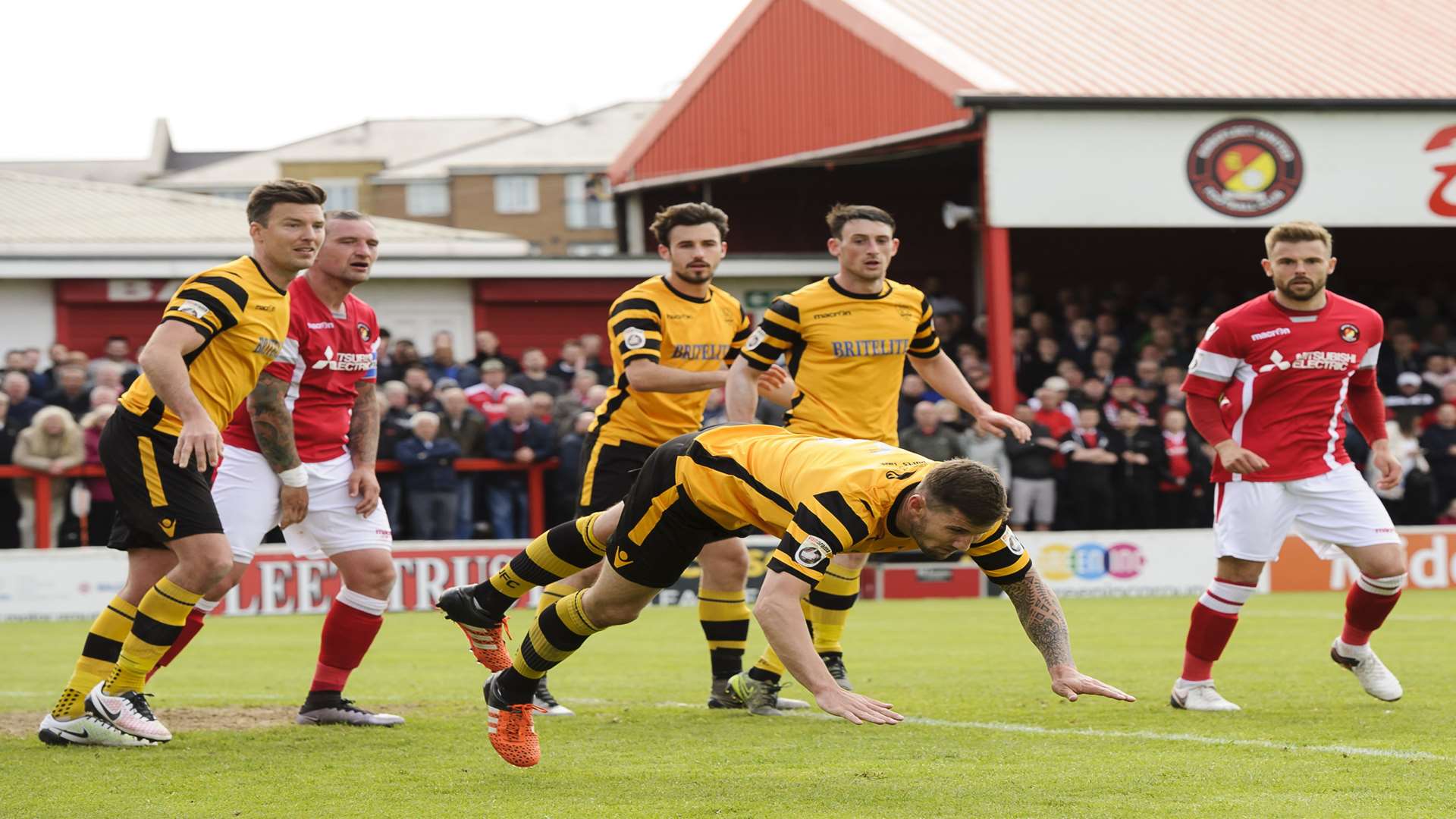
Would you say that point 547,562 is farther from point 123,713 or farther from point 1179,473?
point 1179,473

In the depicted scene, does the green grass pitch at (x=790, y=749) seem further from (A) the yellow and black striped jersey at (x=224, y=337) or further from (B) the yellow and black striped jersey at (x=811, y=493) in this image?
(A) the yellow and black striped jersey at (x=224, y=337)

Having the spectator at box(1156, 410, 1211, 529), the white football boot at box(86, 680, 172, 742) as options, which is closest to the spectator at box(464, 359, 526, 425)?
the spectator at box(1156, 410, 1211, 529)

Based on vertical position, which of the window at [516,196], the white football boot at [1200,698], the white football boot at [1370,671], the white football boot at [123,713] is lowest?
the white football boot at [1200,698]

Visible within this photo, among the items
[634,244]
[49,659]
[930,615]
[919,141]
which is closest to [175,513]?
[49,659]

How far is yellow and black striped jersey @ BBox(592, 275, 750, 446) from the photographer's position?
9.06 meters

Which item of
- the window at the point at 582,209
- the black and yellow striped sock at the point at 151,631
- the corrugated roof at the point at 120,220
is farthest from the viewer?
the window at the point at 582,209

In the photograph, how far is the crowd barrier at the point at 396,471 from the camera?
17.7 m

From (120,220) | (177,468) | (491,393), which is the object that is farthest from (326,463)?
(120,220)

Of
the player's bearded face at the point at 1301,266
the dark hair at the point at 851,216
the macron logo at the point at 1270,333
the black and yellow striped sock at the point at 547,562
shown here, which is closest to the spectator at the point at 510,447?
the dark hair at the point at 851,216

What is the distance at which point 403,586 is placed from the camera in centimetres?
1848

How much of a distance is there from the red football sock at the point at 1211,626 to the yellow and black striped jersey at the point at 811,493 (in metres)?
2.71

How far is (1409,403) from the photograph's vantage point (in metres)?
21.6

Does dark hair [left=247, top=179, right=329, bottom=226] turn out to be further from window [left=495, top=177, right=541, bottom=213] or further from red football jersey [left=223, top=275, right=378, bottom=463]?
window [left=495, top=177, right=541, bottom=213]

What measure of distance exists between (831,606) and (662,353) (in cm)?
151
